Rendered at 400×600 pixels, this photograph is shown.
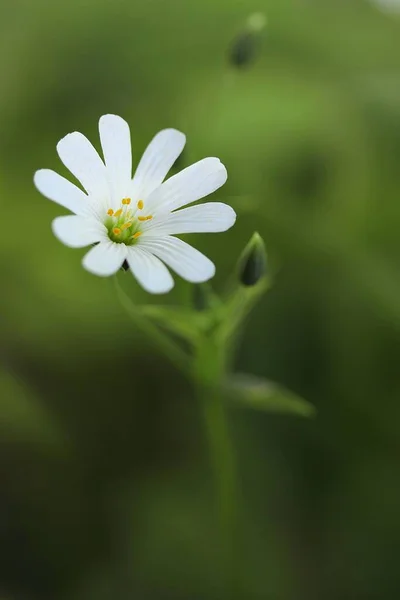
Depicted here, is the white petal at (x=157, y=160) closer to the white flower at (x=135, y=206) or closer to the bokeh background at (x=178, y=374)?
→ the white flower at (x=135, y=206)

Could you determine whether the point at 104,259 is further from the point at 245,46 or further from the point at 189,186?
the point at 245,46

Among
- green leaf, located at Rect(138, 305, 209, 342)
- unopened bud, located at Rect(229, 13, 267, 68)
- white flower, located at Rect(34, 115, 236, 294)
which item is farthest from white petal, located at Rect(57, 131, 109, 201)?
unopened bud, located at Rect(229, 13, 267, 68)

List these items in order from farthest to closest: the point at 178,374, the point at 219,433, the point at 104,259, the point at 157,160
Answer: the point at 178,374 < the point at 219,433 < the point at 157,160 < the point at 104,259

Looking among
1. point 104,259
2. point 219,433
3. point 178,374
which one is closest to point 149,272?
point 104,259

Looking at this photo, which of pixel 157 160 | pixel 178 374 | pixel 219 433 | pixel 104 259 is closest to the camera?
pixel 104 259

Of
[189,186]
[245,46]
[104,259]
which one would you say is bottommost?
[104,259]

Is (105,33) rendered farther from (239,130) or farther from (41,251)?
(41,251)

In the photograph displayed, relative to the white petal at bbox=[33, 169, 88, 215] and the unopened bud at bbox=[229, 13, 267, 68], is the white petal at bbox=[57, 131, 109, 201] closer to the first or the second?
the white petal at bbox=[33, 169, 88, 215]

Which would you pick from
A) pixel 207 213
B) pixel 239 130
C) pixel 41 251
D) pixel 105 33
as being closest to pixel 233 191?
pixel 239 130
